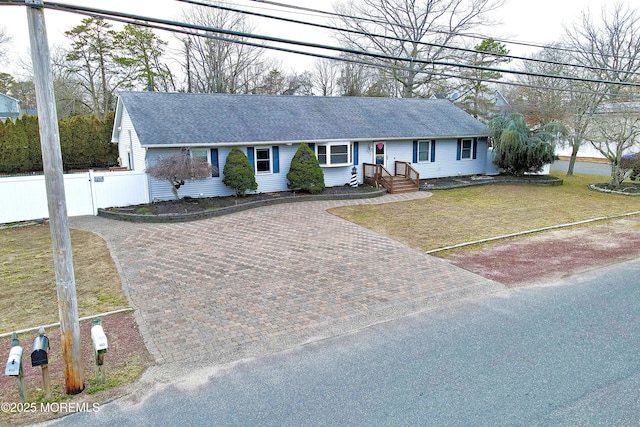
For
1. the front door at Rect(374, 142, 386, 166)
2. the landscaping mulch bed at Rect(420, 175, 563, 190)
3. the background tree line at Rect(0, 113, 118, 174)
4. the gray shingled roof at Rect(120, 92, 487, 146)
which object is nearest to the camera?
the gray shingled roof at Rect(120, 92, 487, 146)

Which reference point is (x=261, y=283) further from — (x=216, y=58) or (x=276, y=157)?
(x=216, y=58)

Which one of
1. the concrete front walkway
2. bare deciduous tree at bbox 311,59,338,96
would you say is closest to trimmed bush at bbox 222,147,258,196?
the concrete front walkway

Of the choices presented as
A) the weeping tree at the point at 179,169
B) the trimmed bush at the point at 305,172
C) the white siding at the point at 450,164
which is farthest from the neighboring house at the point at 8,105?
the white siding at the point at 450,164

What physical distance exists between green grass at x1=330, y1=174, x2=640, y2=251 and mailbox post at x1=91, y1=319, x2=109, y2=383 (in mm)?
7908

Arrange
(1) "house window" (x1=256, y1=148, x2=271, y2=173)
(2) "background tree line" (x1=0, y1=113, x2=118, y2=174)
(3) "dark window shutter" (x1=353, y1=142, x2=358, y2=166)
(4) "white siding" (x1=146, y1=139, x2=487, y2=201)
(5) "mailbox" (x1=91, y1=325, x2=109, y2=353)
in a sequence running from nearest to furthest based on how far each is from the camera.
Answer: (5) "mailbox" (x1=91, y1=325, x2=109, y2=353) → (4) "white siding" (x1=146, y1=139, x2=487, y2=201) → (1) "house window" (x1=256, y1=148, x2=271, y2=173) → (3) "dark window shutter" (x1=353, y1=142, x2=358, y2=166) → (2) "background tree line" (x1=0, y1=113, x2=118, y2=174)

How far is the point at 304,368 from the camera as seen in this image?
534 cm

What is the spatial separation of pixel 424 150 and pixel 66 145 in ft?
68.7

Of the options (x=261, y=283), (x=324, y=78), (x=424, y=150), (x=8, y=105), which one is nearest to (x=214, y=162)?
(x=261, y=283)

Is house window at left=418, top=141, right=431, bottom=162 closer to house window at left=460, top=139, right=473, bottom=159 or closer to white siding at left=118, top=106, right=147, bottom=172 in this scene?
house window at left=460, top=139, right=473, bottom=159

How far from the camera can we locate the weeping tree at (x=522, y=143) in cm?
2155

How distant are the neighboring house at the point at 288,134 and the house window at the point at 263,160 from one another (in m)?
0.04

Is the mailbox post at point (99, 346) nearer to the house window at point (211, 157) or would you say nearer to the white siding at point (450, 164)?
the house window at point (211, 157)

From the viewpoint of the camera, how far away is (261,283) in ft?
27.4

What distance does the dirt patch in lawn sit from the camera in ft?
29.5
